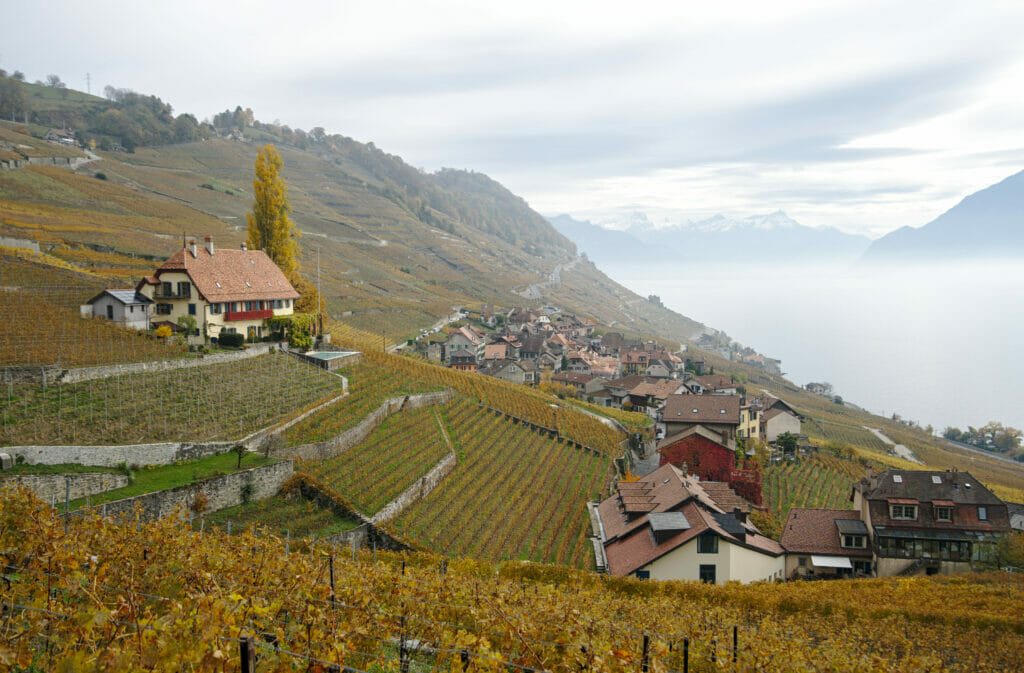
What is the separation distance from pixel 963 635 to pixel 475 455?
20647 mm

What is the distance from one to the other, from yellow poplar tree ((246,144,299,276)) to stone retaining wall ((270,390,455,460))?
44.7ft

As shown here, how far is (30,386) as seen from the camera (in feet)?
72.8

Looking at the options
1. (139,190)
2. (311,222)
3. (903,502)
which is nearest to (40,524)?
(903,502)

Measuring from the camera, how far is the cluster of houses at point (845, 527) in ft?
83.1

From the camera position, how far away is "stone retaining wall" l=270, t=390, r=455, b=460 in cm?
2380

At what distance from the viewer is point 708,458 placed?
39.5 meters

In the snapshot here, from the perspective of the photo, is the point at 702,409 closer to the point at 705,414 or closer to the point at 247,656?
the point at 705,414

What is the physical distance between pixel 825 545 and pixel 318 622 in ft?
86.5

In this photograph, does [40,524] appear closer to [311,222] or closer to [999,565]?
[999,565]

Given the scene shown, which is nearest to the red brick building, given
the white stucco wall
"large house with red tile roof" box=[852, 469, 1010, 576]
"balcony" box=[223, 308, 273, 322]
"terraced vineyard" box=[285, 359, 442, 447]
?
"large house with red tile roof" box=[852, 469, 1010, 576]

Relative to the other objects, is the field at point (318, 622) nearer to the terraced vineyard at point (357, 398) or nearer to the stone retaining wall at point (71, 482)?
the stone retaining wall at point (71, 482)

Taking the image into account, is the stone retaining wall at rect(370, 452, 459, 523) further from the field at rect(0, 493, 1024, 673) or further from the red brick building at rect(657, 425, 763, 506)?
the red brick building at rect(657, 425, 763, 506)

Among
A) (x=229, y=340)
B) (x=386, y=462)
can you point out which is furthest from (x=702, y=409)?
(x=229, y=340)

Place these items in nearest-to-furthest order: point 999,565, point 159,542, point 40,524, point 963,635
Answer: point 40,524, point 159,542, point 963,635, point 999,565
